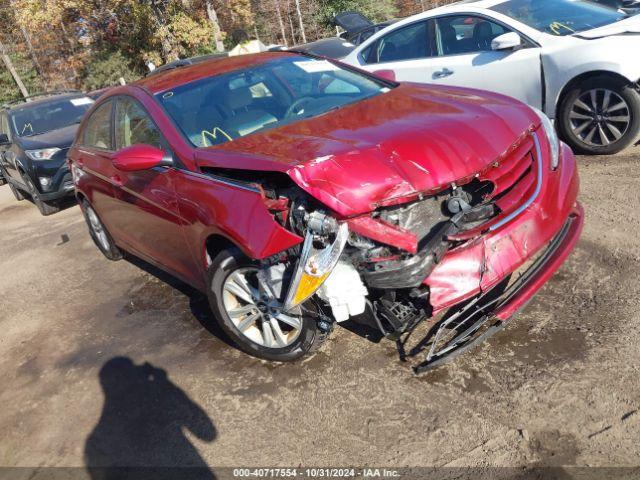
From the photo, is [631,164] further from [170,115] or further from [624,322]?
[170,115]

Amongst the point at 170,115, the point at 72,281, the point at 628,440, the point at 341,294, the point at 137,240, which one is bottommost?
the point at 72,281

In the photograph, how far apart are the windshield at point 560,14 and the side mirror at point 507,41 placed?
29 centimetres

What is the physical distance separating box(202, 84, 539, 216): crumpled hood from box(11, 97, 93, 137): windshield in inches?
288

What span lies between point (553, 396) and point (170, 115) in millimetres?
2762

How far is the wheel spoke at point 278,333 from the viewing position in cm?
323

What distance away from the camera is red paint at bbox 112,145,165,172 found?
3.38 meters

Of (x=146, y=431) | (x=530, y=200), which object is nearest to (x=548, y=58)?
(x=530, y=200)

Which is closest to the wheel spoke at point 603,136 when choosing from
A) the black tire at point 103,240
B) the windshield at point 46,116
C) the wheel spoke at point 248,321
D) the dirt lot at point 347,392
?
the dirt lot at point 347,392

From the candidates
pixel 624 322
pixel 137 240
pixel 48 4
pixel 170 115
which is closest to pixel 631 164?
pixel 624 322

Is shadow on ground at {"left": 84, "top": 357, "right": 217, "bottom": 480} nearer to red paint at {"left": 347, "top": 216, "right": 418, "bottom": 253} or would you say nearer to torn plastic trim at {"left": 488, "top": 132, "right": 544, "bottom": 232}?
red paint at {"left": 347, "top": 216, "right": 418, "bottom": 253}

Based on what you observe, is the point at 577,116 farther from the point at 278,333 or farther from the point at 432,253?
the point at 278,333

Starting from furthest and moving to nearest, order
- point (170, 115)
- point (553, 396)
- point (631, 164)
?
point (631, 164)
point (170, 115)
point (553, 396)

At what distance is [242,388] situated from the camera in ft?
10.7

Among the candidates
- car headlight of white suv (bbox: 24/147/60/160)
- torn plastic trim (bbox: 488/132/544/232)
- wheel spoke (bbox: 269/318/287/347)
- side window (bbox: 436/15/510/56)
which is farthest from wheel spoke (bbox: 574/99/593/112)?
car headlight of white suv (bbox: 24/147/60/160)
